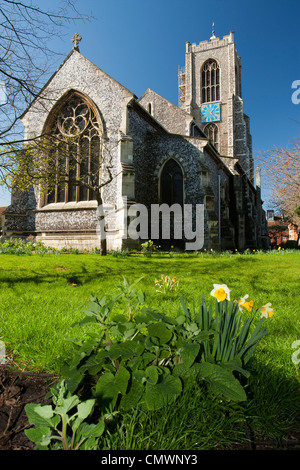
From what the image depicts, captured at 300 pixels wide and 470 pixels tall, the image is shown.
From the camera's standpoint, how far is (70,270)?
6.11m

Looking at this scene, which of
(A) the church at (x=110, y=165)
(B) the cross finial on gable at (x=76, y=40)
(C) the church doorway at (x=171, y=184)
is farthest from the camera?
(C) the church doorway at (x=171, y=184)

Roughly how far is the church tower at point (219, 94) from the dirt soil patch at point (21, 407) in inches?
1295

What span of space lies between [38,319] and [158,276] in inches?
126

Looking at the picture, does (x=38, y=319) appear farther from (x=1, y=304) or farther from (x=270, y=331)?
(x=270, y=331)

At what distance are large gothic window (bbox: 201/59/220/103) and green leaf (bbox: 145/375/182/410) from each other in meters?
38.7

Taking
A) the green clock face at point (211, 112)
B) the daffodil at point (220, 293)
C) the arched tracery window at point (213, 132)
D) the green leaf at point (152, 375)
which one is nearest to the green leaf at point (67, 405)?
the green leaf at point (152, 375)

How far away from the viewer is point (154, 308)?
3.13 m

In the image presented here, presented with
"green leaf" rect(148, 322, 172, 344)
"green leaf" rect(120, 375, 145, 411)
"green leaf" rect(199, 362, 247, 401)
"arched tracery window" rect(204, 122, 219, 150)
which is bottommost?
"green leaf" rect(120, 375, 145, 411)

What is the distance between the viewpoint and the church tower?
32219 millimetres

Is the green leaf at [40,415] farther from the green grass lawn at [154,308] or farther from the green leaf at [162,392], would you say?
the green grass lawn at [154,308]

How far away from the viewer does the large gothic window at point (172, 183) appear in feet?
47.4

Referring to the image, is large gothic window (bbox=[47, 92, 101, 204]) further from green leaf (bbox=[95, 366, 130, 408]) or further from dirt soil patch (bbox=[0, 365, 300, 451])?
green leaf (bbox=[95, 366, 130, 408])

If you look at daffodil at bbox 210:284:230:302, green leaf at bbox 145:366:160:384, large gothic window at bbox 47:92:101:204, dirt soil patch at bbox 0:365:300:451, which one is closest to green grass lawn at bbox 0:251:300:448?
dirt soil patch at bbox 0:365:300:451

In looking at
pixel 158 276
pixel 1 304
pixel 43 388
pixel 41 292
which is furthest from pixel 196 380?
pixel 158 276
